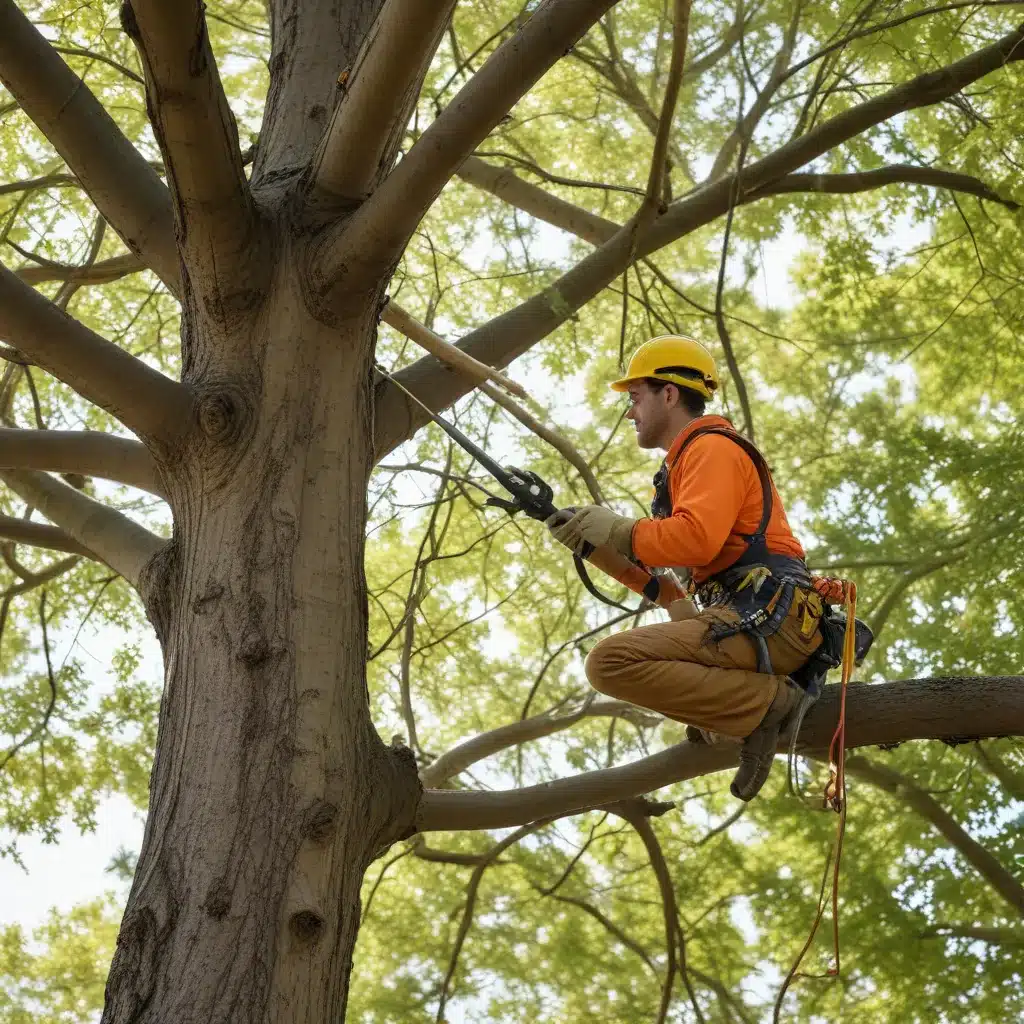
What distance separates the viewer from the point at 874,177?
577cm

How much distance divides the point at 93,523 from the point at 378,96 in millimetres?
2007

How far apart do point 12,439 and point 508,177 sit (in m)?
4.11

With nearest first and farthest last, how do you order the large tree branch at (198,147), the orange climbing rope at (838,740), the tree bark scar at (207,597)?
the large tree branch at (198,147) → the tree bark scar at (207,597) → the orange climbing rope at (838,740)

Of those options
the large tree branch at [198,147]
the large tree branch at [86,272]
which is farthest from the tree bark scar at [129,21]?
the large tree branch at [86,272]

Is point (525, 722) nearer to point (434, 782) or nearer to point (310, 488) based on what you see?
point (434, 782)

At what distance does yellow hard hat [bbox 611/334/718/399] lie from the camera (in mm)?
4012

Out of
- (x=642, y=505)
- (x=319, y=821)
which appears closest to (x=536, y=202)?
(x=642, y=505)

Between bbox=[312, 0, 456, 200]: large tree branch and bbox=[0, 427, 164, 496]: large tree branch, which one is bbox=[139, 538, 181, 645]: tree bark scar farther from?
bbox=[312, 0, 456, 200]: large tree branch

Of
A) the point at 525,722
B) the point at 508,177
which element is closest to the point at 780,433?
the point at 508,177

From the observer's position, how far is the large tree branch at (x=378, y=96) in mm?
2873

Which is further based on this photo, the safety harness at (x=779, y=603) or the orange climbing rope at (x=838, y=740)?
the safety harness at (x=779, y=603)

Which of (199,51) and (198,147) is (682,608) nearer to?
(198,147)

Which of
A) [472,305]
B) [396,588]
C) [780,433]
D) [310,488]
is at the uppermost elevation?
[780,433]

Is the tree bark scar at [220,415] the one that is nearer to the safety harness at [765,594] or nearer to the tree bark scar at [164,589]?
the tree bark scar at [164,589]
